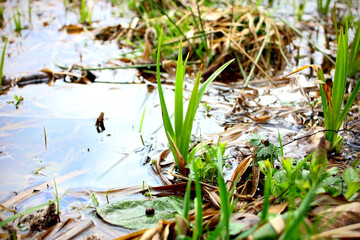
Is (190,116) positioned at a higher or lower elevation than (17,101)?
higher

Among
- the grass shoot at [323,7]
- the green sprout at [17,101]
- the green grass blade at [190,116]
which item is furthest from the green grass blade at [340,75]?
the grass shoot at [323,7]

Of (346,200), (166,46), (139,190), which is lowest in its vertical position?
(139,190)

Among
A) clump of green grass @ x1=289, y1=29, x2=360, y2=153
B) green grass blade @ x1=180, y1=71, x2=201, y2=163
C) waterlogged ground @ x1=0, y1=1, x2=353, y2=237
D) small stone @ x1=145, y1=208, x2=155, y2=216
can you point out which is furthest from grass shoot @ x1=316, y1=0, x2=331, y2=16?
small stone @ x1=145, y1=208, x2=155, y2=216

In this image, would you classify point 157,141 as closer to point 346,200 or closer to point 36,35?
point 346,200

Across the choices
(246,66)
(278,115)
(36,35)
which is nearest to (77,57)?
(36,35)

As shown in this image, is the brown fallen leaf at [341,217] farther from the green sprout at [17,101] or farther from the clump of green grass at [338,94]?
the green sprout at [17,101]

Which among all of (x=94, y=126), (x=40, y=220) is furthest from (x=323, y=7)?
(x=40, y=220)

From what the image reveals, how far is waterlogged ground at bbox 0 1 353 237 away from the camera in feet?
5.28

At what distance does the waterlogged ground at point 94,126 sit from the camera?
161 cm

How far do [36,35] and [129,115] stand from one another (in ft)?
7.57

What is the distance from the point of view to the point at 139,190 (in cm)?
156

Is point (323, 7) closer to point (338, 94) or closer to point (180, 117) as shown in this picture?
point (338, 94)

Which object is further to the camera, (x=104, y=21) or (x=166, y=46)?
(x=104, y=21)

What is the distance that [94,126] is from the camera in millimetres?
2119
